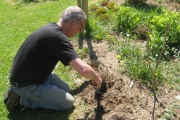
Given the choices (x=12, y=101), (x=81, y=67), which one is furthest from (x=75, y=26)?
(x=12, y=101)

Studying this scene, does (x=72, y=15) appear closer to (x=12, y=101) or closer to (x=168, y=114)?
(x=12, y=101)

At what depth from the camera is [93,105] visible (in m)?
3.87

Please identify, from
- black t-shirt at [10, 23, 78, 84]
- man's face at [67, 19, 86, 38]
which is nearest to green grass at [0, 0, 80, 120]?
black t-shirt at [10, 23, 78, 84]

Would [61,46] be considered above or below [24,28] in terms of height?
above

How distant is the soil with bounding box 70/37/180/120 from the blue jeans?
11.2 inches

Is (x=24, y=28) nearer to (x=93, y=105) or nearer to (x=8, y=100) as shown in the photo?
(x=8, y=100)

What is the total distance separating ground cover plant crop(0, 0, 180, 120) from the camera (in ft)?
12.3

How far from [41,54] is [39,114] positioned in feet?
3.45

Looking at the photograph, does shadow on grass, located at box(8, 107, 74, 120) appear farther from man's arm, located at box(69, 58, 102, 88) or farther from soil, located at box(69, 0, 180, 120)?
man's arm, located at box(69, 58, 102, 88)

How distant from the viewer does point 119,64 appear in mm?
4824

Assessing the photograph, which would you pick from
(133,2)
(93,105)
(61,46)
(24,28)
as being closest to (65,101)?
(93,105)

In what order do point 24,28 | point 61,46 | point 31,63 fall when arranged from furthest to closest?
point 24,28 < point 31,63 < point 61,46

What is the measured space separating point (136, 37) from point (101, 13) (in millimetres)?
1769

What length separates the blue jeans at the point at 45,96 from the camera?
3.61m
